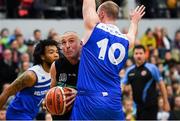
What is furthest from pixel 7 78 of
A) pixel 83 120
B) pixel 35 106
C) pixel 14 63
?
pixel 83 120

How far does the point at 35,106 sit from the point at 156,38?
11.4m

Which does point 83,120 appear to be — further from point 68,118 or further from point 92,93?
point 68,118

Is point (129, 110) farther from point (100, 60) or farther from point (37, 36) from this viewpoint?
point (100, 60)

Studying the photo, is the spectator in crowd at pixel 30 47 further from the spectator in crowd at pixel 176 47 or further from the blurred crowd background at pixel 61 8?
the spectator in crowd at pixel 176 47

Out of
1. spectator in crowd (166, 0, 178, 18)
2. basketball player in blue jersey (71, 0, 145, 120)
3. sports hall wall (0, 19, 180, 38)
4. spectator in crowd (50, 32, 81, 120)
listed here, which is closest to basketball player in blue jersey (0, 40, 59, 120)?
spectator in crowd (50, 32, 81, 120)

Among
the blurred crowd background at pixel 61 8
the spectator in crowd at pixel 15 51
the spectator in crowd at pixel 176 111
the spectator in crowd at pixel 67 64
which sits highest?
the spectator in crowd at pixel 67 64

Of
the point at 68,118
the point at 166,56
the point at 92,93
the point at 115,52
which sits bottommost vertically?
the point at 166,56

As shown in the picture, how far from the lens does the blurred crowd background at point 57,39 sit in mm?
15289

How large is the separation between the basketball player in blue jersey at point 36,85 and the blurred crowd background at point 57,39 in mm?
4222

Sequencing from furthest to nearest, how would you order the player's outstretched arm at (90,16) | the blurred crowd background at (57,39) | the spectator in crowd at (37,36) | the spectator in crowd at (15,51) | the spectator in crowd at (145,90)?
the spectator in crowd at (37,36) < the spectator in crowd at (15,51) < the blurred crowd background at (57,39) < the spectator in crowd at (145,90) < the player's outstretched arm at (90,16)

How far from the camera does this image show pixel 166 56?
64.5 ft

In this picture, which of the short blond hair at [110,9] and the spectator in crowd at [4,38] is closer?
the short blond hair at [110,9]

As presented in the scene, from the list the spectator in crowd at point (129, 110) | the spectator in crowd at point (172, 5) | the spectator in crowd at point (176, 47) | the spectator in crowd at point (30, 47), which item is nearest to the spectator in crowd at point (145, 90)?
the spectator in crowd at point (129, 110)

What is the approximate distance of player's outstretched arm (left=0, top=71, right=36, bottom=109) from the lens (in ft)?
30.8
